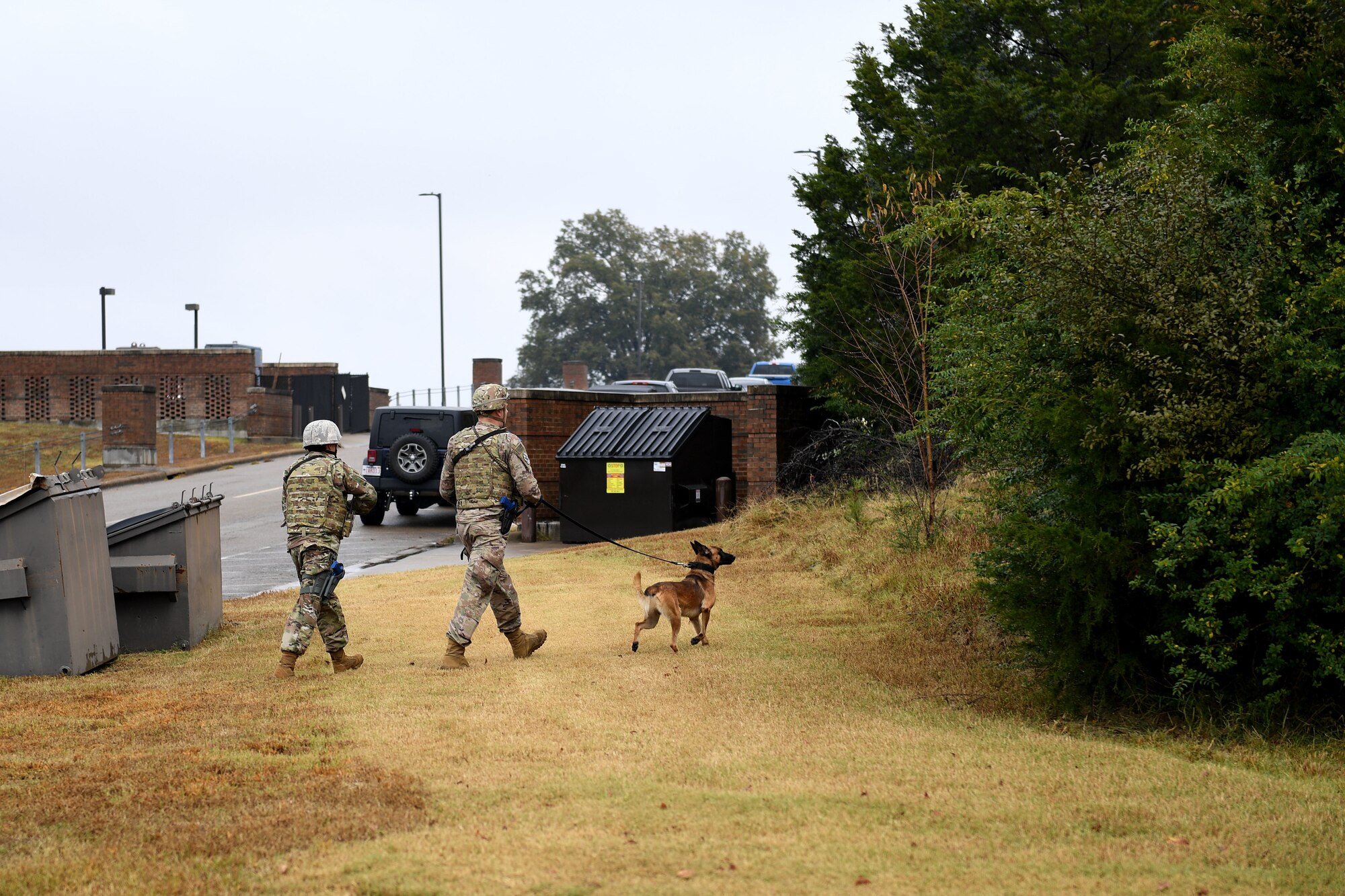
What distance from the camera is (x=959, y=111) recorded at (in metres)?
21.5

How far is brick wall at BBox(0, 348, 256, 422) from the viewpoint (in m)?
50.7

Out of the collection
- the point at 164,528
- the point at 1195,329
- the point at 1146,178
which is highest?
the point at 1146,178

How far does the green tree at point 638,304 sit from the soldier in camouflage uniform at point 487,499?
6810 cm

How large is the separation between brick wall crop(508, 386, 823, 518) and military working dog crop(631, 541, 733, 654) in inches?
406

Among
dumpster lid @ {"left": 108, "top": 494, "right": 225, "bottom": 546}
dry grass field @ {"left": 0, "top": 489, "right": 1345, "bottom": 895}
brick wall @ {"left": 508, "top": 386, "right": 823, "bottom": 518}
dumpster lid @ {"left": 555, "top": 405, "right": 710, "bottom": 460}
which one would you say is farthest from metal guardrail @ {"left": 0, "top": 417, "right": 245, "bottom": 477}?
dry grass field @ {"left": 0, "top": 489, "right": 1345, "bottom": 895}

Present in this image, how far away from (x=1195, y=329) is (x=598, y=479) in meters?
13.3

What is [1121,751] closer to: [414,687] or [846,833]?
[846,833]

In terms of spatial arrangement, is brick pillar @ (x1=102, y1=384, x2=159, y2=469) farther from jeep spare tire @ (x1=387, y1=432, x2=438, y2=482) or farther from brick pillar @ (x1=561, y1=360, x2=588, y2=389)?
brick pillar @ (x1=561, y1=360, x2=588, y2=389)

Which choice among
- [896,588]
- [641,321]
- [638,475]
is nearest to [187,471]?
[638,475]

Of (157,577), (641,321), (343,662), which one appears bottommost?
(343,662)

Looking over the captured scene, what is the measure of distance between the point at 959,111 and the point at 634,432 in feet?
24.4

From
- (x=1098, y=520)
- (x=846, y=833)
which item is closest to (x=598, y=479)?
(x=1098, y=520)

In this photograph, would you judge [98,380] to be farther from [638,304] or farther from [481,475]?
[481,475]

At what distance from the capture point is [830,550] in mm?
14664
